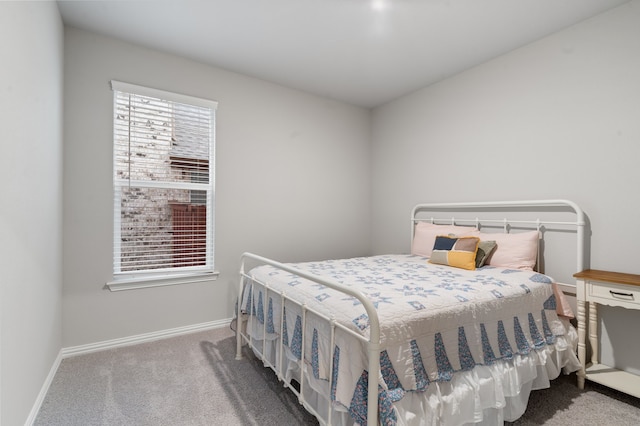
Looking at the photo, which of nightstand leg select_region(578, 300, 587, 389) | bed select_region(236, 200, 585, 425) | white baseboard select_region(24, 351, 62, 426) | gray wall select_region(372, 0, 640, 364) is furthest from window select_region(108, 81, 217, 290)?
nightstand leg select_region(578, 300, 587, 389)

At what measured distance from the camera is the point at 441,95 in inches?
130

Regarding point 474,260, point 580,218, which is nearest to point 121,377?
point 474,260

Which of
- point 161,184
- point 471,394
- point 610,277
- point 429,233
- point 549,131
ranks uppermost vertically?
point 549,131

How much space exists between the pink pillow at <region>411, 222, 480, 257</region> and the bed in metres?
0.24

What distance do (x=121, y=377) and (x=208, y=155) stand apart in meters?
1.94

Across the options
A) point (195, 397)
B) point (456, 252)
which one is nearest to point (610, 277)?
point (456, 252)

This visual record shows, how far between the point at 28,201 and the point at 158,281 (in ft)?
4.40

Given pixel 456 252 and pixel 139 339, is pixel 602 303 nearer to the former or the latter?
pixel 456 252

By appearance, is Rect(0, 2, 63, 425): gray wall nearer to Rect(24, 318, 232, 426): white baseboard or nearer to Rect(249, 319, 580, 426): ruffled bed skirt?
Rect(24, 318, 232, 426): white baseboard

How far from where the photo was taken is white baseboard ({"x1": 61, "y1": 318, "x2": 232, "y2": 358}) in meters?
2.41

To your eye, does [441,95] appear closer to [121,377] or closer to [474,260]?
[474,260]

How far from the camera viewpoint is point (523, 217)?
2639 mm

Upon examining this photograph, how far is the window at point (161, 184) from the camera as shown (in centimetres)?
262

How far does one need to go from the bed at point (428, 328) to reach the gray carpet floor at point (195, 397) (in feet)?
0.49
